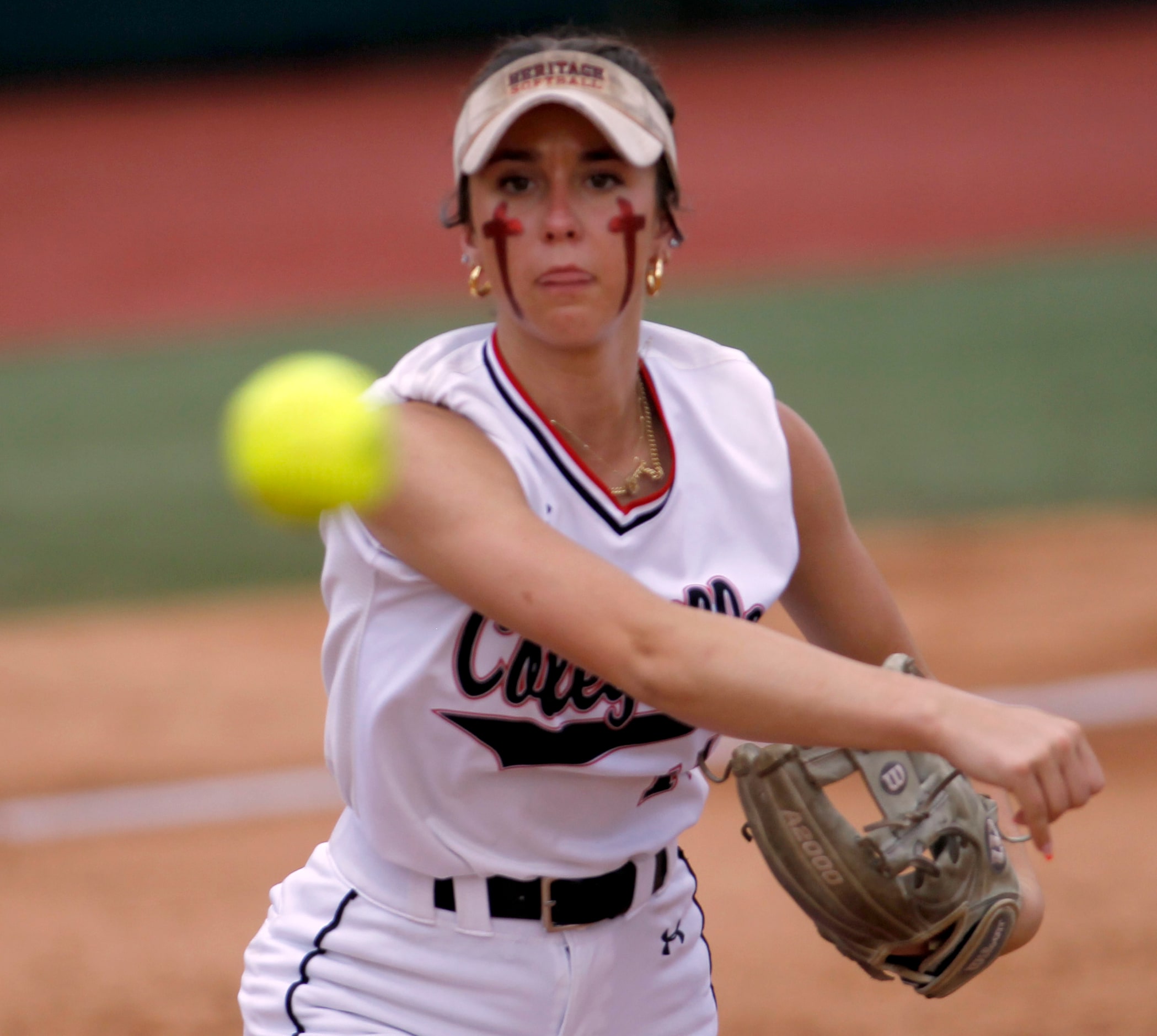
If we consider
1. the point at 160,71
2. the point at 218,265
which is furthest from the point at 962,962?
the point at 160,71

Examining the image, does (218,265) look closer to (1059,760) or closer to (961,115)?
(961,115)

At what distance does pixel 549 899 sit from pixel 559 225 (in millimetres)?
926

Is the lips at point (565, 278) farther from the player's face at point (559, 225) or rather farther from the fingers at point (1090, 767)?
the fingers at point (1090, 767)

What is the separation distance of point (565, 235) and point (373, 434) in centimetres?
59

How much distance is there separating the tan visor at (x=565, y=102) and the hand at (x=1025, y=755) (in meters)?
0.86

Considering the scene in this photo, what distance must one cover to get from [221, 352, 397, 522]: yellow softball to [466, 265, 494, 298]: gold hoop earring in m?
0.63

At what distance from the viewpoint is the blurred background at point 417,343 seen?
180 inches

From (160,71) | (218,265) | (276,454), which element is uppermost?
(276,454)

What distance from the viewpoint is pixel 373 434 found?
164cm

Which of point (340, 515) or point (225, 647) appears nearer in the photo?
point (340, 515)

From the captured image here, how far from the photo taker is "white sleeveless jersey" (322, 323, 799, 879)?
6.95 feet

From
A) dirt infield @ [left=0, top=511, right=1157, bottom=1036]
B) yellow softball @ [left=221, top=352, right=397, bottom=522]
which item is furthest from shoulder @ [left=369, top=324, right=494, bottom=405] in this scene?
dirt infield @ [left=0, top=511, right=1157, bottom=1036]

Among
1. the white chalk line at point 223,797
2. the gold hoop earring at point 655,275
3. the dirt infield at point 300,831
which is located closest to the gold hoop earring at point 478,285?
the gold hoop earring at point 655,275

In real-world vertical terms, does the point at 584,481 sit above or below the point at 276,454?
below
